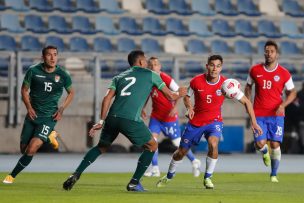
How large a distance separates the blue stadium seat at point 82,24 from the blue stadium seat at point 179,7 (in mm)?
2652

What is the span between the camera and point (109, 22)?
2809 cm

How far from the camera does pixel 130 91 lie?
1216cm

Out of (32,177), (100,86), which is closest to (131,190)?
(32,177)

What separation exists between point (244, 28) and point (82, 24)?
16.4 ft

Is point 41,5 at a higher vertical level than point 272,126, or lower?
higher

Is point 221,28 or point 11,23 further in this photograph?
point 221,28

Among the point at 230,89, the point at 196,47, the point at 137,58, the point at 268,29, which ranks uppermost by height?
the point at 137,58

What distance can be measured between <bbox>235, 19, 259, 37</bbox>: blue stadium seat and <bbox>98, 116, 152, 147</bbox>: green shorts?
1711cm

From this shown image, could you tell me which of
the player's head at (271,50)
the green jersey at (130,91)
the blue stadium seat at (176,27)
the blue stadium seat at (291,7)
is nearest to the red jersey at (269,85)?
the player's head at (271,50)

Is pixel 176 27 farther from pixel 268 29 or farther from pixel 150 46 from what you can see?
pixel 268 29

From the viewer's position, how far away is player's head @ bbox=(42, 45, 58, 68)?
44.8ft

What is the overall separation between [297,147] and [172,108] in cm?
900

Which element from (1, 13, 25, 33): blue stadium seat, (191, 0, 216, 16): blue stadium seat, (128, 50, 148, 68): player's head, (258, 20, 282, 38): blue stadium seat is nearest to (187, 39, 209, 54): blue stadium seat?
(191, 0, 216, 16): blue stadium seat

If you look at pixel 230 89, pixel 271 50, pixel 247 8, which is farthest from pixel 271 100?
pixel 247 8
